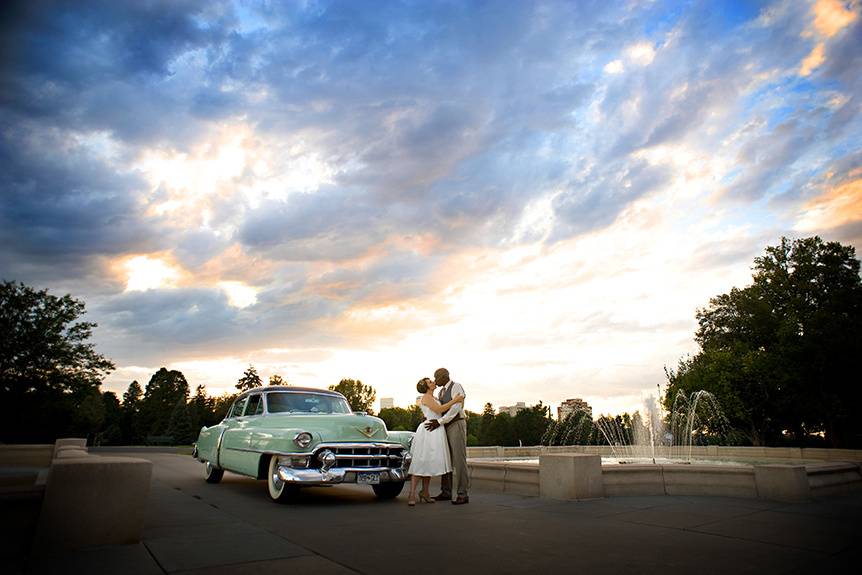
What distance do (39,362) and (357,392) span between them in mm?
44606

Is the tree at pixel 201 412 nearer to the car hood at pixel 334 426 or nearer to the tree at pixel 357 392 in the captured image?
the tree at pixel 357 392

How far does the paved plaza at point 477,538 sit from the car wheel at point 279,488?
18cm

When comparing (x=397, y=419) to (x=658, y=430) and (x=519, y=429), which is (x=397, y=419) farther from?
(x=658, y=430)

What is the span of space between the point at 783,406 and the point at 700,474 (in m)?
30.3

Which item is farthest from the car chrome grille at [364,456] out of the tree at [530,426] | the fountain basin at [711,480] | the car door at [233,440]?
the tree at [530,426]

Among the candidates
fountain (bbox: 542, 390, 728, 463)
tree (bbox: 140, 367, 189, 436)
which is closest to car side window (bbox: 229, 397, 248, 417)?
fountain (bbox: 542, 390, 728, 463)

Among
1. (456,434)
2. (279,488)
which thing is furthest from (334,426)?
(456,434)

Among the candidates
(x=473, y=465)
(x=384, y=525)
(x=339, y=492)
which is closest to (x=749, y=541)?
(x=384, y=525)

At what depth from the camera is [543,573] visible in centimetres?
383

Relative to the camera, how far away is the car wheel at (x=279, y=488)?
7527mm

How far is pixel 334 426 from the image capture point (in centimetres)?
785

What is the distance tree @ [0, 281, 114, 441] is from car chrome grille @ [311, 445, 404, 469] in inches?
1510

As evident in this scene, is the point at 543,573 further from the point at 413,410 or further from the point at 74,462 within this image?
the point at 413,410

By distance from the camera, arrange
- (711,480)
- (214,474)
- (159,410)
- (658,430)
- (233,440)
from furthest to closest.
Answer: (159,410) < (658,430) < (214,474) < (233,440) < (711,480)
